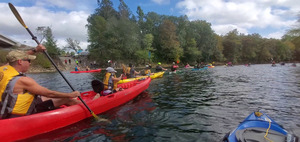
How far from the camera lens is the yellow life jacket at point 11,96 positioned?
10.8 ft

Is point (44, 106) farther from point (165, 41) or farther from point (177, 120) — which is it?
point (165, 41)

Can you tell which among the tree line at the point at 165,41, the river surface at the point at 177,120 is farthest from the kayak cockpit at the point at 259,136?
the tree line at the point at 165,41

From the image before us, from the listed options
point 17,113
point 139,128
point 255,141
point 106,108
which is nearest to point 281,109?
point 255,141

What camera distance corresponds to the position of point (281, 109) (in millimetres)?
5746

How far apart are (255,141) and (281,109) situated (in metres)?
4.28

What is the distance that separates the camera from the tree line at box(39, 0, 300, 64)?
3938cm

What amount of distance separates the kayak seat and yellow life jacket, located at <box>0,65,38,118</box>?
4.39 m

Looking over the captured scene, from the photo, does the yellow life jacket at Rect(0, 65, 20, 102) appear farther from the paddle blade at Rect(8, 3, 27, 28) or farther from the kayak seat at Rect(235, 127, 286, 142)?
the kayak seat at Rect(235, 127, 286, 142)

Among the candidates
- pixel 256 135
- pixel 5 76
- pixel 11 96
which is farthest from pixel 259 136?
pixel 5 76

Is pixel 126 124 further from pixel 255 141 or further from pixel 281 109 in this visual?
pixel 281 109

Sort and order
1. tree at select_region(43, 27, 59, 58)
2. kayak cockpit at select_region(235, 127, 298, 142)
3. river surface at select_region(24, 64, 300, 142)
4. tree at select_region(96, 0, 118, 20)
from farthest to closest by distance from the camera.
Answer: tree at select_region(96, 0, 118, 20) → tree at select_region(43, 27, 59, 58) → river surface at select_region(24, 64, 300, 142) → kayak cockpit at select_region(235, 127, 298, 142)

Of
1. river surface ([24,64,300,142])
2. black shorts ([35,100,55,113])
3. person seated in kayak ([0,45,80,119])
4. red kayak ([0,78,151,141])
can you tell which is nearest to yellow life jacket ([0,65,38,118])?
person seated in kayak ([0,45,80,119])

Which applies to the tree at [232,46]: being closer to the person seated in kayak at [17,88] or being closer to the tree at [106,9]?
the tree at [106,9]

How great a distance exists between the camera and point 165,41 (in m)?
47.3
